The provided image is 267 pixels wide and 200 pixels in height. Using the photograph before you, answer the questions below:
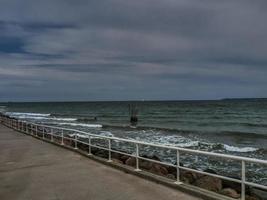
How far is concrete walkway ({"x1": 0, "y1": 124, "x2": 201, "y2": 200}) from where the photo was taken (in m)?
7.17

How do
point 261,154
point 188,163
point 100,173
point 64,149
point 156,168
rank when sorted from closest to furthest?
point 100,173, point 156,168, point 64,149, point 188,163, point 261,154

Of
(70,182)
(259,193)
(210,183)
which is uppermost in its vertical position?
(70,182)

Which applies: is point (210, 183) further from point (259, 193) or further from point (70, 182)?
point (70, 182)

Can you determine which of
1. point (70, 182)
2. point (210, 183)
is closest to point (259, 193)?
point (210, 183)

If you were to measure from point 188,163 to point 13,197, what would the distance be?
36.3 ft

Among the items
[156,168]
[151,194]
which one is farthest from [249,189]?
[151,194]

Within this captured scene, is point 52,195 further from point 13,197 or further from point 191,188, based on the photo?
point 191,188

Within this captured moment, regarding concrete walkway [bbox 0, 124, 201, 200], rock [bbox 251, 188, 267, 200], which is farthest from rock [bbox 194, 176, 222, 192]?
concrete walkway [bbox 0, 124, 201, 200]

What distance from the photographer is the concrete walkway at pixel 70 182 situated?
23.5ft

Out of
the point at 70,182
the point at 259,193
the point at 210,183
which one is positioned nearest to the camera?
the point at 70,182

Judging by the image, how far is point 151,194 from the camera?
709cm

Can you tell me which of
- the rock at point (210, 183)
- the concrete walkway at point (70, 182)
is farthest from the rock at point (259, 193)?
the concrete walkway at point (70, 182)

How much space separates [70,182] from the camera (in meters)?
8.50

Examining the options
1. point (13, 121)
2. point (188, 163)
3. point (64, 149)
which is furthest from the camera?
point (13, 121)
